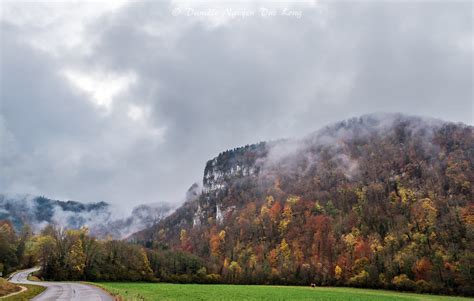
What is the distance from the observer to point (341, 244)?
140 m

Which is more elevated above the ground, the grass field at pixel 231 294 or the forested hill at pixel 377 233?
the forested hill at pixel 377 233

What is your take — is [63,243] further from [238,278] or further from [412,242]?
[412,242]

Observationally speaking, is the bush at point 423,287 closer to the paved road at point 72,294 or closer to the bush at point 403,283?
the bush at point 403,283

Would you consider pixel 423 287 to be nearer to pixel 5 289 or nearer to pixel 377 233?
pixel 377 233

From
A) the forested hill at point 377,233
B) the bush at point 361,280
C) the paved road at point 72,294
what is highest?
the forested hill at point 377,233

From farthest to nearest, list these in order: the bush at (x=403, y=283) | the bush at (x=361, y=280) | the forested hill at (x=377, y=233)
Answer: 1. the bush at (x=361, y=280)
2. the forested hill at (x=377, y=233)
3. the bush at (x=403, y=283)

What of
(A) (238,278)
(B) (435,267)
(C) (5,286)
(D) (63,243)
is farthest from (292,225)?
(C) (5,286)

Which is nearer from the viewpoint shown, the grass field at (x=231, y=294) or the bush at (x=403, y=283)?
the grass field at (x=231, y=294)

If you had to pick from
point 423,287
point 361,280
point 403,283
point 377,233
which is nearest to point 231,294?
point 423,287

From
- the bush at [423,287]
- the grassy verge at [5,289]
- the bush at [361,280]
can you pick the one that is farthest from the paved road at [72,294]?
the bush at [361,280]

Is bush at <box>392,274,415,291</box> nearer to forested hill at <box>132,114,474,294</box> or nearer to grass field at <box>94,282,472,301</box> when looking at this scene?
forested hill at <box>132,114,474,294</box>

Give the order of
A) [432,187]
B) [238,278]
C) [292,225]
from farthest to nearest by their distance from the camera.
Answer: [292,225] < [432,187] < [238,278]

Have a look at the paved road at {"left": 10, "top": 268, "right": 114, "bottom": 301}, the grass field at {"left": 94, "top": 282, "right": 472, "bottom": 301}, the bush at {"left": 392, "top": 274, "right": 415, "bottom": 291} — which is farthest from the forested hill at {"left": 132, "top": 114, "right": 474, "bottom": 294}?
the paved road at {"left": 10, "top": 268, "right": 114, "bottom": 301}

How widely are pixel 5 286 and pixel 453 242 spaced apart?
105 m
